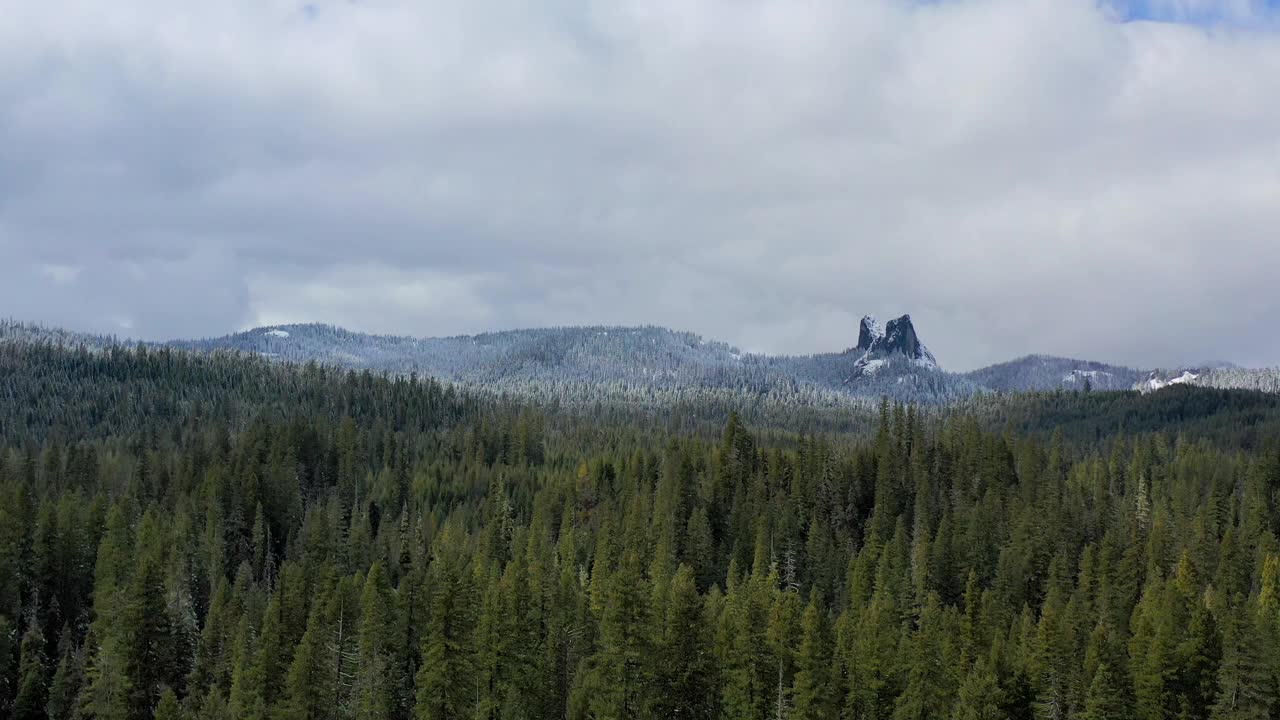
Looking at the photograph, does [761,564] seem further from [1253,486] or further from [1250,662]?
[1253,486]

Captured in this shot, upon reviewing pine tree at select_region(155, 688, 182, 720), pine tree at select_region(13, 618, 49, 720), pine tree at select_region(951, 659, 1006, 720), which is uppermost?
pine tree at select_region(951, 659, 1006, 720)

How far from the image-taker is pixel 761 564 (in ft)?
350

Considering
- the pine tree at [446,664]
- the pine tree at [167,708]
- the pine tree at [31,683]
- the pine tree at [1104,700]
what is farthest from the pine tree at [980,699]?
the pine tree at [31,683]

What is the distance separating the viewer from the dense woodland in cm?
6375

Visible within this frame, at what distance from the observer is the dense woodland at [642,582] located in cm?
6375

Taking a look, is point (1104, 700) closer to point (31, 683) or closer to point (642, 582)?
point (642, 582)

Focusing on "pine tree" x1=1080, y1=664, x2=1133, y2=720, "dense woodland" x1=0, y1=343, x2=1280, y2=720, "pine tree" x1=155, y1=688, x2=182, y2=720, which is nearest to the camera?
"pine tree" x1=155, y1=688, x2=182, y2=720

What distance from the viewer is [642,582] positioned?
66.4m

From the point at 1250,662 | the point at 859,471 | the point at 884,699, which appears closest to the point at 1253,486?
the point at 859,471

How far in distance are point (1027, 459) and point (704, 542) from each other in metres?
45.0

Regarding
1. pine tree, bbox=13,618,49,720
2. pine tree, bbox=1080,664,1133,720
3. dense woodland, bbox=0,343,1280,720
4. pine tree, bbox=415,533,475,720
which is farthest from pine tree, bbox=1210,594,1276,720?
pine tree, bbox=13,618,49,720

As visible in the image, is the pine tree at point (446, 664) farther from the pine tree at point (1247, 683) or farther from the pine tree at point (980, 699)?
the pine tree at point (1247, 683)

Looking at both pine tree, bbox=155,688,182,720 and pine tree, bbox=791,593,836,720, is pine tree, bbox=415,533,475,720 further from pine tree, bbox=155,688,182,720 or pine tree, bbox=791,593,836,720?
pine tree, bbox=791,593,836,720

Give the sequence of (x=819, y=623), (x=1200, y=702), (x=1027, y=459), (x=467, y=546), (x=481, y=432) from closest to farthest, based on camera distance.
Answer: (x=819, y=623), (x=1200, y=702), (x=467, y=546), (x=1027, y=459), (x=481, y=432)
